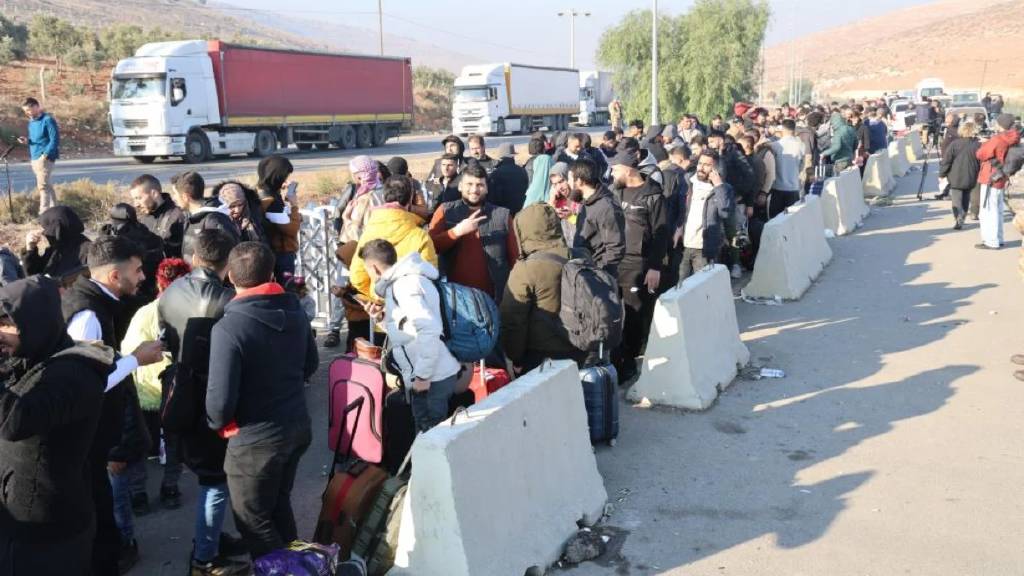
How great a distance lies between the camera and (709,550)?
4875 millimetres

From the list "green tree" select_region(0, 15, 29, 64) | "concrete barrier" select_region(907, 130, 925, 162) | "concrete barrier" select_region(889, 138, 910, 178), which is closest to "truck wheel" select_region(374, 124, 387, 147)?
"green tree" select_region(0, 15, 29, 64)

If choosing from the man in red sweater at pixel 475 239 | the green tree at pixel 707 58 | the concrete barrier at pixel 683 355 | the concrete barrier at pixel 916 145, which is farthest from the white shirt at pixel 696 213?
the green tree at pixel 707 58

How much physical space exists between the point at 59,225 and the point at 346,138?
34.2 metres

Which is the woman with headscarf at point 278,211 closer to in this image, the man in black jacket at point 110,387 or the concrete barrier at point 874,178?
the man in black jacket at point 110,387

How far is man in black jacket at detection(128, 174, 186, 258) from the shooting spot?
6.76 metres

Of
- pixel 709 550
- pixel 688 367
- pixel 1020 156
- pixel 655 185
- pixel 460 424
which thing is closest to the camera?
pixel 460 424

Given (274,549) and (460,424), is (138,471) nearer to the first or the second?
(274,549)

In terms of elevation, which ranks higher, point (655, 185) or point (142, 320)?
point (655, 185)

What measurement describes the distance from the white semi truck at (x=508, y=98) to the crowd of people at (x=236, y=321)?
120 ft

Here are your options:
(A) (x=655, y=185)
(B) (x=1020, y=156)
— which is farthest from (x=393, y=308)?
(B) (x=1020, y=156)

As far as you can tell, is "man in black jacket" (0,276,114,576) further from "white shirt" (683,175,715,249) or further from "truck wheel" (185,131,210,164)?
"truck wheel" (185,131,210,164)

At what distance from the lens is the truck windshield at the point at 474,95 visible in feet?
151

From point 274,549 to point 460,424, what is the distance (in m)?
1.04

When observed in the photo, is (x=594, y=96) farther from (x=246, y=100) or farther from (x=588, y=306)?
(x=588, y=306)
